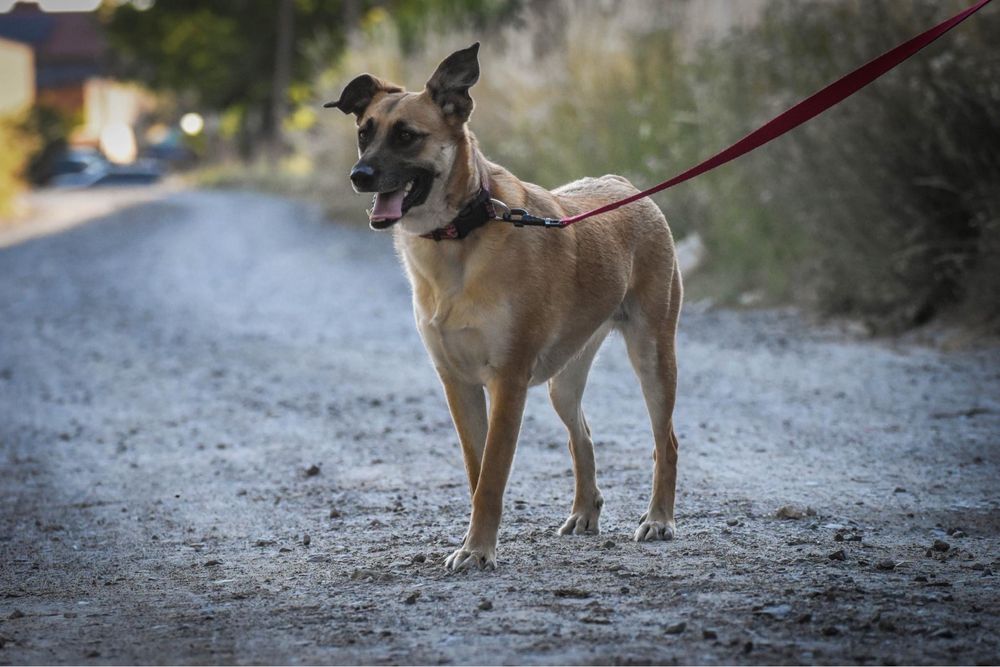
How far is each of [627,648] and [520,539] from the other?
1.51m

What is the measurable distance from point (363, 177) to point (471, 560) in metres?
1.35

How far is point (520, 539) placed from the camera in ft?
17.4

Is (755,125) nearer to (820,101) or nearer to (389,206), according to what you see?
(820,101)

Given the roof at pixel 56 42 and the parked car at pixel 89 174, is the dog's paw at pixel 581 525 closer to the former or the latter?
the parked car at pixel 89 174

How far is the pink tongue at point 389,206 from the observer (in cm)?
482

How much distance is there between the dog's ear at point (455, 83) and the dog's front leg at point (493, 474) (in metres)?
0.99

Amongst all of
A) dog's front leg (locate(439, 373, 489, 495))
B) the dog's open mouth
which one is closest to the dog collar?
the dog's open mouth

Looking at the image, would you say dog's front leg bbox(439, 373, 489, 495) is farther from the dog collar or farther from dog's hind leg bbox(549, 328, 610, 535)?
the dog collar

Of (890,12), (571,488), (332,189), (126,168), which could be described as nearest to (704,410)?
(571,488)

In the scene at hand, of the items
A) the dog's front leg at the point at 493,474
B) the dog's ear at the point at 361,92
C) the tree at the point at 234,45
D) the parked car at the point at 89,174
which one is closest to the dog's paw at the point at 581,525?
the dog's front leg at the point at 493,474

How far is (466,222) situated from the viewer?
4.94 metres

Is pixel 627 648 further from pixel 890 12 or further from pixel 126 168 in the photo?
pixel 126 168

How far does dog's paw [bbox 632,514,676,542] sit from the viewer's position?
17.1ft

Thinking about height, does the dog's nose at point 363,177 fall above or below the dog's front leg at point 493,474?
above
